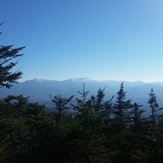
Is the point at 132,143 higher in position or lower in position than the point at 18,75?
lower

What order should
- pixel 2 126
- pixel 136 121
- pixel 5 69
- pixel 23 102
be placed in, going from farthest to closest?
pixel 23 102 < pixel 136 121 < pixel 2 126 < pixel 5 69

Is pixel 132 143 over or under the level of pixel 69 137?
under

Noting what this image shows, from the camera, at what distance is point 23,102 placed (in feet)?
121

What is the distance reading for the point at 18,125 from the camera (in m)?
27.1

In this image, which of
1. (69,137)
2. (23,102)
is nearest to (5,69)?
(69,137)

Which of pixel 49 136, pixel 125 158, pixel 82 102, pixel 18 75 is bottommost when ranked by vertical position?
pixel 125 158

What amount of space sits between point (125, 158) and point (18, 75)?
11.3 meters

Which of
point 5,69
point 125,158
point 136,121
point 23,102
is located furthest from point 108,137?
point 23,102

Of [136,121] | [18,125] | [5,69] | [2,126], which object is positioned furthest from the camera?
[18,125]

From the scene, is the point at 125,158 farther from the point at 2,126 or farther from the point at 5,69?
the point at 5,69

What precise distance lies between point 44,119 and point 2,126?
17.9 feet

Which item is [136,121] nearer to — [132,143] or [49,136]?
[132,143]

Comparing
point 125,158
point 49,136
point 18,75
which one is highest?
point 18,75

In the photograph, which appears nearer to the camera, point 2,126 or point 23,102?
point 2,126
